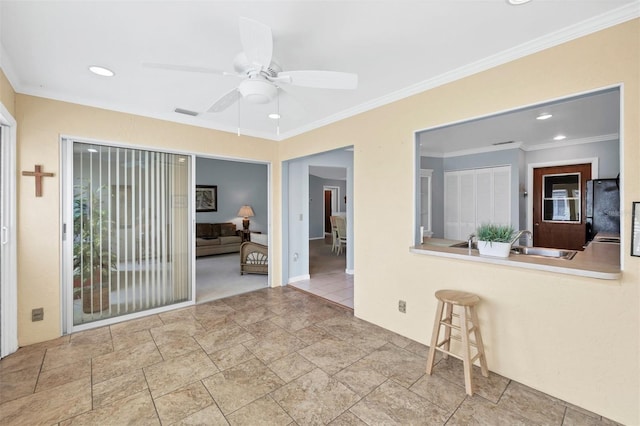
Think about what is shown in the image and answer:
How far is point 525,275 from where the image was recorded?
82.0 inches

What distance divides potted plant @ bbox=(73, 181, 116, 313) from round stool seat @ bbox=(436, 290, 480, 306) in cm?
348

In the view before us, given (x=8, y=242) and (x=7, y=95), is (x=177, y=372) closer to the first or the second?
(x=8, y=242)

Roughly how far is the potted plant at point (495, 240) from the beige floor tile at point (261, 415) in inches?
77.2

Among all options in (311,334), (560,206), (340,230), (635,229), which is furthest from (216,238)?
(560,206)

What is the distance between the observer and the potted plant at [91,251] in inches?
118

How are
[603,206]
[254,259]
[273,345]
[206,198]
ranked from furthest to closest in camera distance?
[206,198], [254,259], [603,206], [273,345]

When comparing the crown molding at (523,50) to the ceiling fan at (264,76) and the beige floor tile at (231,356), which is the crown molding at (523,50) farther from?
the beige floor tile at (231,356)

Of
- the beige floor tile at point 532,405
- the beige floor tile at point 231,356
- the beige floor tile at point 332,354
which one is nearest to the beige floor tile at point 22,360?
the beige floor tile at point 231,356

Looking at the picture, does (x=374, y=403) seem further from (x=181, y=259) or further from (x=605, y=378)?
(x=181, y=259)

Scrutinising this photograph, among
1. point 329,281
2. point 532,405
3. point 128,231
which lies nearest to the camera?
point 532,405

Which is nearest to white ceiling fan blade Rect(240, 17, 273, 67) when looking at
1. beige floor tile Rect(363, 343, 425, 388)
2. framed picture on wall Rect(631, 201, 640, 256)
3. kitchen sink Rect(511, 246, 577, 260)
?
framed picture on wall Rect(631, 201, 640, 256)

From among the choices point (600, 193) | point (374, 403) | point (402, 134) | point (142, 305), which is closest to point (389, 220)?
point (402, 134)

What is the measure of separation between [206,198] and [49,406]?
6.48 meters

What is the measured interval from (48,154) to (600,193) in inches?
270
